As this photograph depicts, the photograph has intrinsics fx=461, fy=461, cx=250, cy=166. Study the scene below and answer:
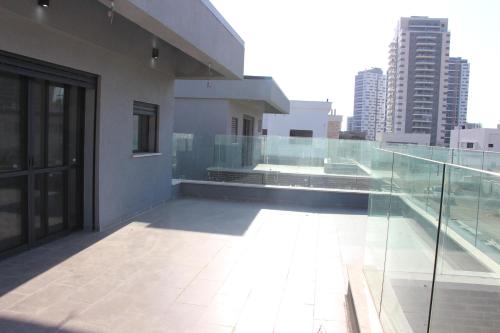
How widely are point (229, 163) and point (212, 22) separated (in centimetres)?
709

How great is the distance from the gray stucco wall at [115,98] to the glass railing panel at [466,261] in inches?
191

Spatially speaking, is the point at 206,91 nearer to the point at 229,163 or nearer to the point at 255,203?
the point at 229,163

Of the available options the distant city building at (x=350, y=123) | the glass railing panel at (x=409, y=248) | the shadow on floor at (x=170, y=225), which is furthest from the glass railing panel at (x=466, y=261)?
the distant city building at (x=350, y=123)

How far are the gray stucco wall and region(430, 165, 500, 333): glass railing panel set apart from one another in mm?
4855

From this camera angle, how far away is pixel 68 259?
5.83m

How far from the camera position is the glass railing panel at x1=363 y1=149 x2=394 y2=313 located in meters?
4.16

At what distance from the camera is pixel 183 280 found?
527 centimetres

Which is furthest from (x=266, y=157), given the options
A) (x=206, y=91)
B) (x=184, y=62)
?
(x=184, y=62)

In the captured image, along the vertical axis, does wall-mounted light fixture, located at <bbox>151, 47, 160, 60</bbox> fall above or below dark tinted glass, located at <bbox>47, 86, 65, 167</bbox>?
above

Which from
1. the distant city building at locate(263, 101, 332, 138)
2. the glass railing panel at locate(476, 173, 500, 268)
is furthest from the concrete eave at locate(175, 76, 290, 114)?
the distant city building at locate(263, 101, 332, 138)

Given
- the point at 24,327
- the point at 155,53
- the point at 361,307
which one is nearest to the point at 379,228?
the point at 361,307

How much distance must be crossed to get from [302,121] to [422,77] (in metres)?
36.7

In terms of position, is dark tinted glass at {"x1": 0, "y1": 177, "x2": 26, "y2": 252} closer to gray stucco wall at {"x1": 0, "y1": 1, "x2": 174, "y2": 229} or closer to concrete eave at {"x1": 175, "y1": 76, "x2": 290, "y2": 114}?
gray stucco wall at {"x1": 0, "y1": 1, "x2": 174, "y2": 229}

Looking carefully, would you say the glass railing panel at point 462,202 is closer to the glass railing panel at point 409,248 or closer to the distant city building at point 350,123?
the glass railing panel at point 409,248
